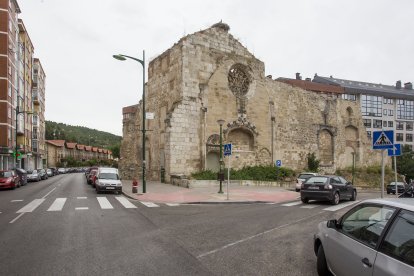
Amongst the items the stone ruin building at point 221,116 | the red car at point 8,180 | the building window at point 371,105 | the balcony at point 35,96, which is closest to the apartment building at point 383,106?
the building window at point 371,105

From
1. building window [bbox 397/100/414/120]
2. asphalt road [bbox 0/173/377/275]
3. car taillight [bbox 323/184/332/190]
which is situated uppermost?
building window [bbox 397/100/414/120]

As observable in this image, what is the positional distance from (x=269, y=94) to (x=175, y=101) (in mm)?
10057

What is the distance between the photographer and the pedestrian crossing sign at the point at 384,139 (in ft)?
33.9

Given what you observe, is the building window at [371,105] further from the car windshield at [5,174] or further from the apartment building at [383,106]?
the car windshield at [5,174]

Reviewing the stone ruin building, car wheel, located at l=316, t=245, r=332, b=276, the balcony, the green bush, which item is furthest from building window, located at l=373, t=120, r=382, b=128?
car wheel, located at l=316, t=245, r=332, b=276

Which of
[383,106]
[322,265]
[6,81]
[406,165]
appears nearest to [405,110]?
[383,106]

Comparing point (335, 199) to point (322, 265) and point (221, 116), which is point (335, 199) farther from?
point (221, 116)

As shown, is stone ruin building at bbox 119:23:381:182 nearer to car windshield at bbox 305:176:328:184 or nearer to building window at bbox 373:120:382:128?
car windshield at bbox 305:176:328:184

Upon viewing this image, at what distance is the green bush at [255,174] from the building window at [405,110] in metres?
59.5

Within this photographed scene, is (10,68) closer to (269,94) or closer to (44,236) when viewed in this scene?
(269,94)

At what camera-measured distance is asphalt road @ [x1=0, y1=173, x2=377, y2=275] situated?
5875 mm

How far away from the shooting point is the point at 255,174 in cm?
2961

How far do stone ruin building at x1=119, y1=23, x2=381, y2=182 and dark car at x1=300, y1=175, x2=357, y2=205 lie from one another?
12.8 metres

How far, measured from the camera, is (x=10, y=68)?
43812mm
